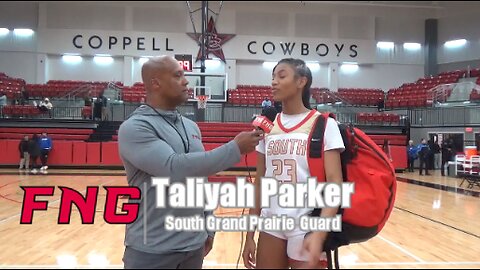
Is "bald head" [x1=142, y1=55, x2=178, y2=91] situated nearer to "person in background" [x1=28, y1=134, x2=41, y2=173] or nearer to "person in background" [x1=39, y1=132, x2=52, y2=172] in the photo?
"person in background" [x1=28, y1=134, x2=41, y2=173]

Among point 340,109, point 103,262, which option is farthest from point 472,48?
point 103,262

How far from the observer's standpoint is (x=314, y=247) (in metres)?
1.44

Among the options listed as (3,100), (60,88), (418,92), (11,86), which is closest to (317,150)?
(3,100)

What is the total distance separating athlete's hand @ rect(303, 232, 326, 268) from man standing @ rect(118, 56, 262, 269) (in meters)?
0.38

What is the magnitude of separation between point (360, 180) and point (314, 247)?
1.01 ft

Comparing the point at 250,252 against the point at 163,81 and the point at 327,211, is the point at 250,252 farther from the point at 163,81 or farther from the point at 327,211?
the point at 163,81

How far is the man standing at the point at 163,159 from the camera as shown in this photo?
4.51ft

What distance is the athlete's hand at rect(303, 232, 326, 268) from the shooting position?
1.44 m

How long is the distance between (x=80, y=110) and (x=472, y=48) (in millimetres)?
19330

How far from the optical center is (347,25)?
23375 millimetres

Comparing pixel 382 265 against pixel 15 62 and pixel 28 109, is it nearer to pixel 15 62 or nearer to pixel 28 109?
pixel 28 109

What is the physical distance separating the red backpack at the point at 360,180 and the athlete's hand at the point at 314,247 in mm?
86

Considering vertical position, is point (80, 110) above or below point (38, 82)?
below

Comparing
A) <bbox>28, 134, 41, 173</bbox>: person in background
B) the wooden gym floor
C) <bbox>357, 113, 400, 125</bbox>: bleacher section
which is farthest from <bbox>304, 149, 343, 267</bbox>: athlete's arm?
<bbox>357, 113, 400, 125</bbox>: bleacher section
